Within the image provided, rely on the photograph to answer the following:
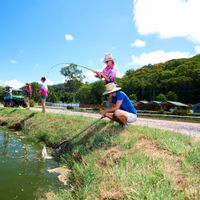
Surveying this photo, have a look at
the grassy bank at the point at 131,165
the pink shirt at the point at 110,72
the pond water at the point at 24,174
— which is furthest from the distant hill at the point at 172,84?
the grassy bank at the point at 131,165

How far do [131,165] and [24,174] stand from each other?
2981 millimetres

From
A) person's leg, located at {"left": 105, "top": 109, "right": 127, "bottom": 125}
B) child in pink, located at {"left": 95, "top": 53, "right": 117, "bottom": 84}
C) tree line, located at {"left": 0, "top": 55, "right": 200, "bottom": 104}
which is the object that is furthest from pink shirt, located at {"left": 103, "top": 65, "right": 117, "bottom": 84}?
tree line, located at {"left": 0, "top": 55, "right": 200, "bottom": 104}

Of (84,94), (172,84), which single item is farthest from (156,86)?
(84,94)

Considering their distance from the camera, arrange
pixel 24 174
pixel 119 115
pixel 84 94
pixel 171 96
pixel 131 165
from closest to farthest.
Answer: pixel 131 165 < pixel 24 174 < pixel 119 115 < pixel 171 96 < pixel 84 94

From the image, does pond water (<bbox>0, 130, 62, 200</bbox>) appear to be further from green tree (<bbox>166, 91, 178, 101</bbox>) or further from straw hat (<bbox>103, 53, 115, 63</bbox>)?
green tree (<bbox>166, 91, 178, 101</bbox>)

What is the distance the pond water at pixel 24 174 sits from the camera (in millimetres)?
6199

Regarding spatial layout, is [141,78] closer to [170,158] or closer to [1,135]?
[1,135]

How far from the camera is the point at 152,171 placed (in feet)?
17.9

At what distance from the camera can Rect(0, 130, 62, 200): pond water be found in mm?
6199

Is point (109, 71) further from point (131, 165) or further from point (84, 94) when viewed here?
point (84, 94)

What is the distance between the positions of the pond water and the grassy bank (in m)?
0.54

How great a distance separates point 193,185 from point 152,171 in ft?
2.85

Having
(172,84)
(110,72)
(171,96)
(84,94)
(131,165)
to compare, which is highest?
(172,84)

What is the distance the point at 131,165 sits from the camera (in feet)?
19.4
